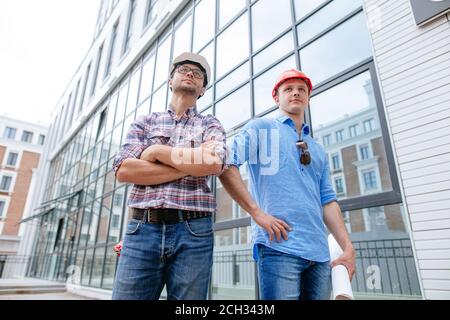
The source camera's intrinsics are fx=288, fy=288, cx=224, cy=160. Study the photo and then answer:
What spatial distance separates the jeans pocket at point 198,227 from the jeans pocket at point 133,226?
21 centimetres

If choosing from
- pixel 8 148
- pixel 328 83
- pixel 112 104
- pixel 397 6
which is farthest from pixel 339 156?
pixel 8 148

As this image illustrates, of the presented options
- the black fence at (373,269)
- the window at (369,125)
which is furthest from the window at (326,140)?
the black fence at (373,269)

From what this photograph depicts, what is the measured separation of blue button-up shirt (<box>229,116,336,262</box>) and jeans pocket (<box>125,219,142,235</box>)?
52cm

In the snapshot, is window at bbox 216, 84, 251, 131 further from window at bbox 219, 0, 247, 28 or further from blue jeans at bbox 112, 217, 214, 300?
blue jeans at bbox 112, 217, 214, 300

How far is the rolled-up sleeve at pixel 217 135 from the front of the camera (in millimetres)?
1391

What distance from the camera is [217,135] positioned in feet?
5.05

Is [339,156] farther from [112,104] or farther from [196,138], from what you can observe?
[112,104]

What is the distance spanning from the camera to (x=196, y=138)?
156 cm

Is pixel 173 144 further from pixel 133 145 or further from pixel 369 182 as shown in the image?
pixel 369 182

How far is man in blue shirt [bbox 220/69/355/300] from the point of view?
1.34 meters

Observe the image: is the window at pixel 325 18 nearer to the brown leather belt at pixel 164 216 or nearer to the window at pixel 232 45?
the window at pixel 232 45

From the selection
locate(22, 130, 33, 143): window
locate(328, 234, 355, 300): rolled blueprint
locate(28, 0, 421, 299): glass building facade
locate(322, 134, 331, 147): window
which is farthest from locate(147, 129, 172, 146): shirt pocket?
locate(22, 130, 33, 143): window

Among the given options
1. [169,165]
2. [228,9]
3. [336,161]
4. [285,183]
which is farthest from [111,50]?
[285,183]

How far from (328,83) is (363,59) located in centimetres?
51
